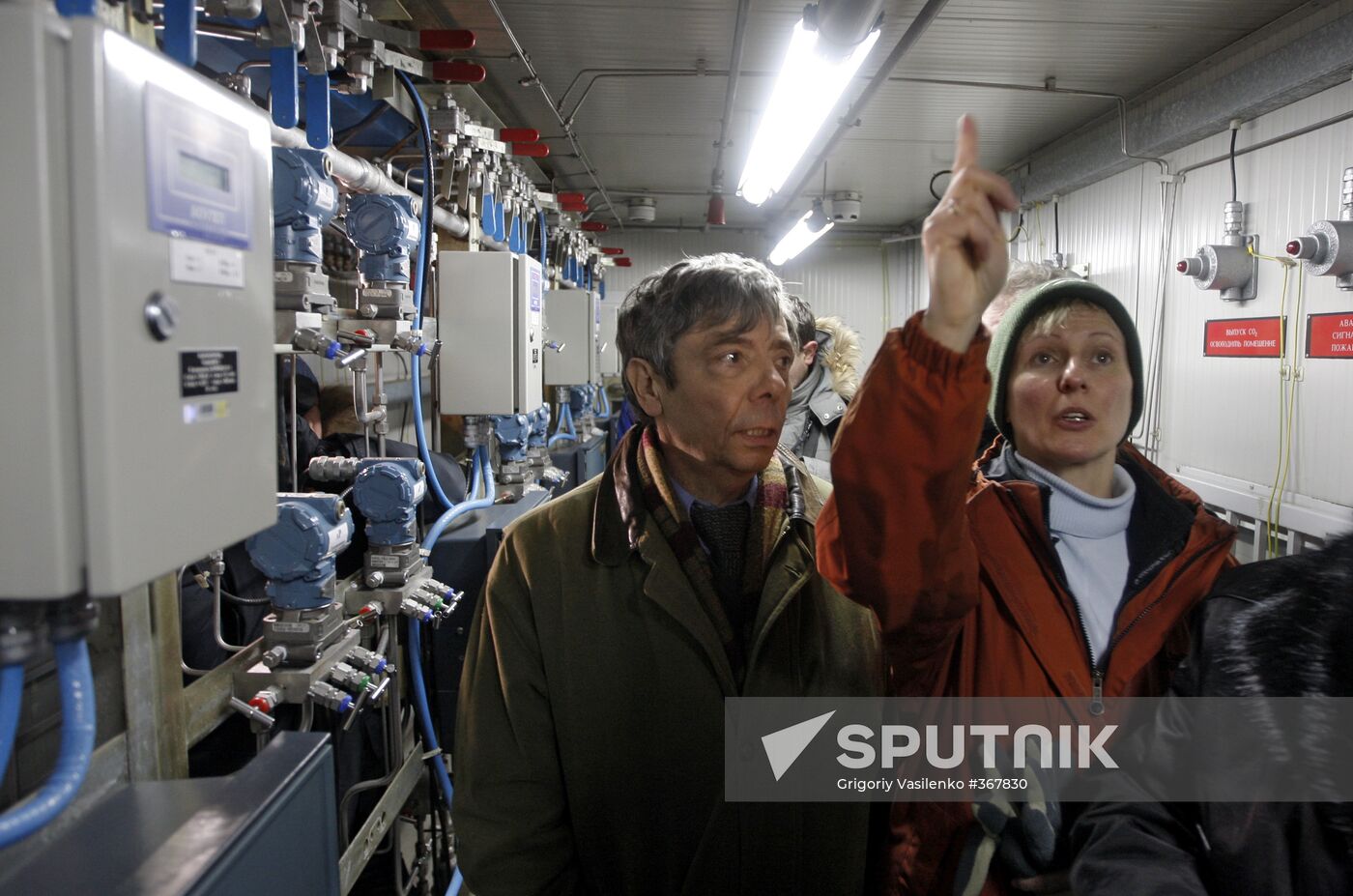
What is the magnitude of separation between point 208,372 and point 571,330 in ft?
16.2

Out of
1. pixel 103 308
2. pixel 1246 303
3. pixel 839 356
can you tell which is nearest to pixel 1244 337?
pixel 1246 303

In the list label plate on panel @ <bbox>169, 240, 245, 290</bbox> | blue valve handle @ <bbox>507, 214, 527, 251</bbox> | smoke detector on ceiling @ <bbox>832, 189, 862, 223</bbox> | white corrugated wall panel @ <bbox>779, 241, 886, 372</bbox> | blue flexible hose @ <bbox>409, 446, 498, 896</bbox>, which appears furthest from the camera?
white corrugated wall panel @ <bbox>779, 241, 886, 372</bbox>

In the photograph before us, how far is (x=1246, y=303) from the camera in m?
3.92

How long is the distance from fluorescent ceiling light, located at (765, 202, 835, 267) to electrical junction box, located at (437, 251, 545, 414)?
317 centimetres

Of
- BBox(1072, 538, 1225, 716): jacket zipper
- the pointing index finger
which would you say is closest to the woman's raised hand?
the pointing index finger

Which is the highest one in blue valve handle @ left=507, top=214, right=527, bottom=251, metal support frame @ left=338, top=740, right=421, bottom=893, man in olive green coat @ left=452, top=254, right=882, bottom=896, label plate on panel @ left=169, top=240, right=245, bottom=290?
blue valve handle @ left=507, top=214, right=527, bottom=251

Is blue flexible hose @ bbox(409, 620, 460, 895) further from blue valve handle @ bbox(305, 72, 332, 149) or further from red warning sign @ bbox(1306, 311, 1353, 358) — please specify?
red warning sign @ bbox(1306, 311, 1353, 358)

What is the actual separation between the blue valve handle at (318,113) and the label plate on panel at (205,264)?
931 mm

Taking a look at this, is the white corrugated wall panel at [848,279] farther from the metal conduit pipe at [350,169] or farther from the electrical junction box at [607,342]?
the metal conduit pipe at [350,169]

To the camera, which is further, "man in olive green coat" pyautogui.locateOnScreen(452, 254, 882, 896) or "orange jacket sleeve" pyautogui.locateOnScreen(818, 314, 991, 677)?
"man in olive green coat" pyautogui.locateOnScreen(452, 254, 882, 896)

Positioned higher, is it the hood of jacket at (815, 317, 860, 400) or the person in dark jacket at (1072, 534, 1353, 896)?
the hood of jacket at (815, 317, 860, 400)

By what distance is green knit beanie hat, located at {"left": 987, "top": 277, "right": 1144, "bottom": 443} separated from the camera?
126 cm

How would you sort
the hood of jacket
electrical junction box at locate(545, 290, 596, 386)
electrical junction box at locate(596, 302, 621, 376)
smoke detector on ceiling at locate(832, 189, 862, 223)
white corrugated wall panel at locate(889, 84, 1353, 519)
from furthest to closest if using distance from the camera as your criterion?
electrical junction box at locate(596, 302, 621, 376) < smoke detector on ceiling at locate(832, 189, 862, 223) < electrical junction box at locate(545, 290, 596, 386) < white corrugated wall panel at locate(889, 84, 1353, 519) < the hood of jacket

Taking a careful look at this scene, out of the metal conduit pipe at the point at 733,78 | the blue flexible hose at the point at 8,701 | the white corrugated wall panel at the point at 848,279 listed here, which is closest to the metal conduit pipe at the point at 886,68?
the metal conduit pipe at the point at 733,78
